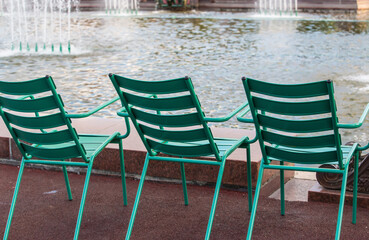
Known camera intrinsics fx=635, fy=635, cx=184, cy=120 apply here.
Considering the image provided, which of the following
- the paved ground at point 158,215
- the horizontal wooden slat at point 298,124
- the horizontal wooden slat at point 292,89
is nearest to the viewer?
the horizontal wooden slat at point 292,89

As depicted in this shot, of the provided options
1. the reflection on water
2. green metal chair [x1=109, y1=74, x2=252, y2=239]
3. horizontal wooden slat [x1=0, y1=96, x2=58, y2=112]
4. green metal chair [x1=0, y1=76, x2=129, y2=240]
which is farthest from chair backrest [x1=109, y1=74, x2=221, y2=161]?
the reflection on water

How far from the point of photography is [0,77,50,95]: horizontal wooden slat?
396 cm

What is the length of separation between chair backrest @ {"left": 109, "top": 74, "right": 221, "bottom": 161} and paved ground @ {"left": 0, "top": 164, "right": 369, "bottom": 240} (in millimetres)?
570

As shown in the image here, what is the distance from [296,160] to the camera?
3990mm

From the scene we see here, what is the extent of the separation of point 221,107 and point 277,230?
219 inches

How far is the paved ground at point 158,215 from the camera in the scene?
4.31 meters

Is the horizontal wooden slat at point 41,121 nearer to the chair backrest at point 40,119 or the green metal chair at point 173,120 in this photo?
the chair backrest at point 40,119

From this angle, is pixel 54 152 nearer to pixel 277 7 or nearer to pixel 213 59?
pixel 213 59

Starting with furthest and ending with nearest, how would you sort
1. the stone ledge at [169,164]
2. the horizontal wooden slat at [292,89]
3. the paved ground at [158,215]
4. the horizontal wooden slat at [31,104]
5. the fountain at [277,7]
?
1. the fountain at [277,7]
2. the stone ledge at [169,164]
3. the paved ground at [158,215]
4. the horizontal wooden slat at [31,104]
5. the horizontal wooden slat at [292,89]

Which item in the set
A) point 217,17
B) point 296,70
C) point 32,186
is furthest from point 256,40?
point 32,186

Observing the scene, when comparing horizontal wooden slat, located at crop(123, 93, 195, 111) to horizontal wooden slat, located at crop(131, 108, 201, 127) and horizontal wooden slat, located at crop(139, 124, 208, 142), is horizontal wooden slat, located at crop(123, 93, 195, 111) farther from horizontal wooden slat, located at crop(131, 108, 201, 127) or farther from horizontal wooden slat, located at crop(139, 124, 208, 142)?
horizontal wooden slat, located at crop(139, 124, 208, 142)

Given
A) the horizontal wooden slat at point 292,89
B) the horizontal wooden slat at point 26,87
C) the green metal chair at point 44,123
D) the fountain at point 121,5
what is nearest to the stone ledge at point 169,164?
the green metal chair at point 44,123

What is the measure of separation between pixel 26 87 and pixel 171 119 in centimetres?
95

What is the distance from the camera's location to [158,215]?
468 cm
